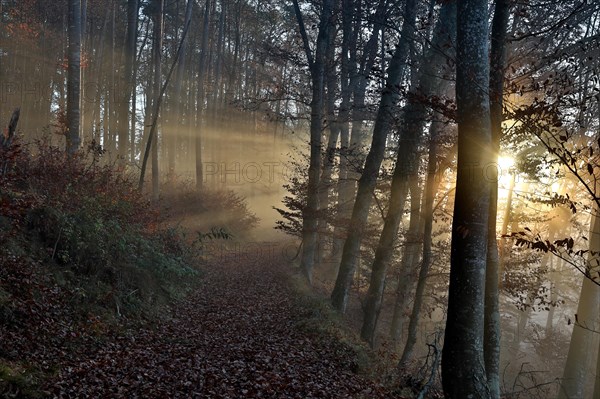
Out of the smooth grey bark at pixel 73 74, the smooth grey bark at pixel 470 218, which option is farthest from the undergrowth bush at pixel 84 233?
the smooth grey bark at pixel 470 218

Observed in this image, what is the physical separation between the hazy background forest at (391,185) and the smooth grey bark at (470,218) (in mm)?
26

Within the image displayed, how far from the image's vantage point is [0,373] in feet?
16.5

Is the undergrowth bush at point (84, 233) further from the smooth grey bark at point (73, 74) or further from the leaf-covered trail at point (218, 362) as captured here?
the smooth grey bark at point (73, 74)

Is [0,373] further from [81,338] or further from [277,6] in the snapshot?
[277,6]

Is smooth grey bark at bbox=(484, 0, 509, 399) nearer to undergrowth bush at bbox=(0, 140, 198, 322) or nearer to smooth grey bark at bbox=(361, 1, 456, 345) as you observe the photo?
smooth grey bark at bbox=(361, 1, 456, 345)

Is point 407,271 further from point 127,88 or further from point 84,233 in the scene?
point 127,88

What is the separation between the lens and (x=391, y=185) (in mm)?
12977

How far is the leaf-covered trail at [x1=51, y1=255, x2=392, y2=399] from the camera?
6.37 metres

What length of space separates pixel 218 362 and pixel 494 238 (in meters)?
5.16

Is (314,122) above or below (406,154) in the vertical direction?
above

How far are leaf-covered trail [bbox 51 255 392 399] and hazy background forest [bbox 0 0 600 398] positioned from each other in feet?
2.61

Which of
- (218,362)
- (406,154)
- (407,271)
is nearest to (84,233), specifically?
(218,362)

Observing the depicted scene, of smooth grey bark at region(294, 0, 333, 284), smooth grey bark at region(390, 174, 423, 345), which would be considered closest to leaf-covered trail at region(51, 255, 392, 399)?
smooth grey bark at region(294, 0, 333, 284)

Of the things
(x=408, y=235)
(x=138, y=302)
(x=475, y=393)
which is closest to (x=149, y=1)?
(x=408, y=235)
